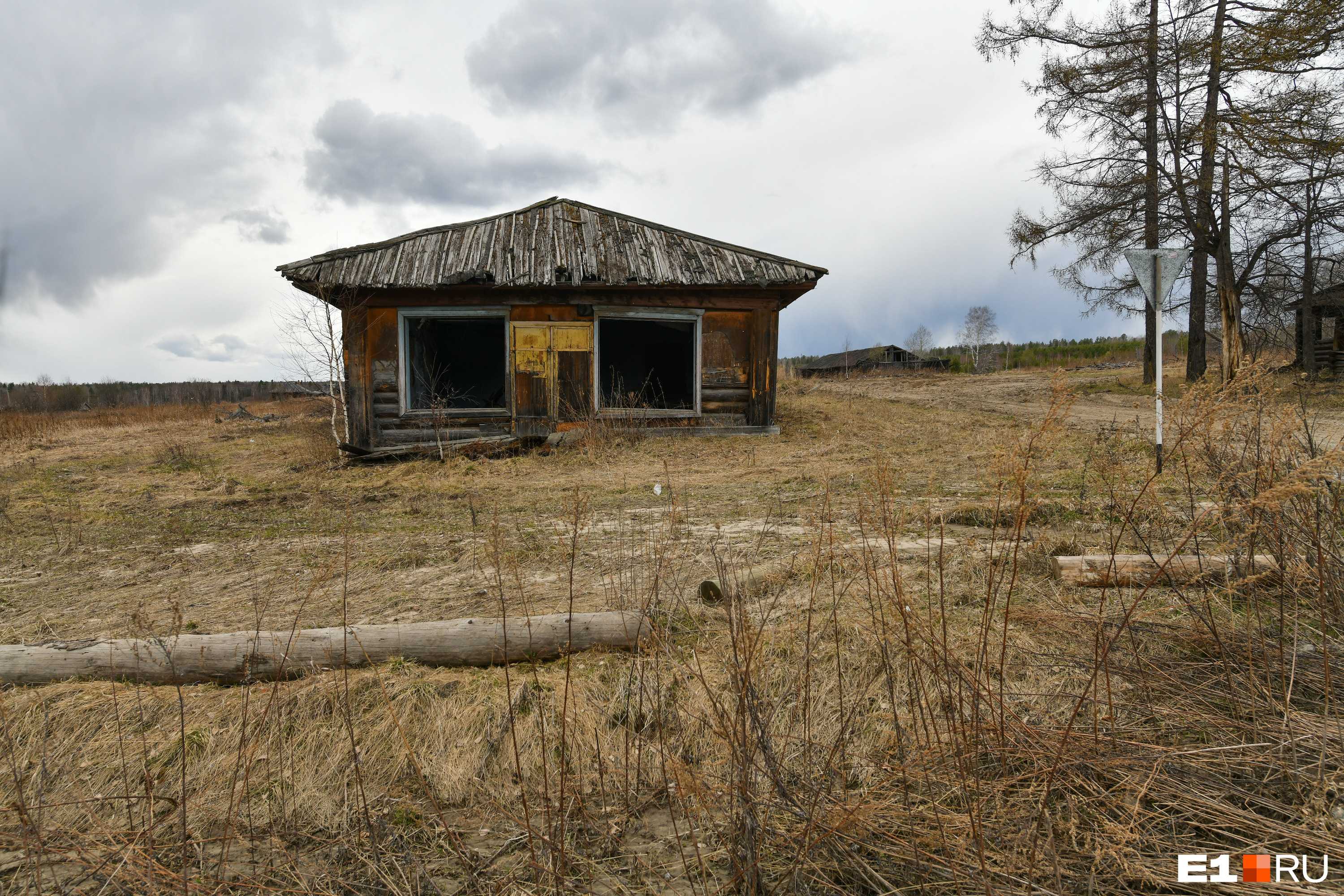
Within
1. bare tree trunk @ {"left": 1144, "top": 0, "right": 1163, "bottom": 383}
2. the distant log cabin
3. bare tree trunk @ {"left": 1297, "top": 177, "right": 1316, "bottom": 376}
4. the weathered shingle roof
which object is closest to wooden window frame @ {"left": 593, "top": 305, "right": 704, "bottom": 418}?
the weathered shingle roof

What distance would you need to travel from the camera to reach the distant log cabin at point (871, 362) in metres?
36.2

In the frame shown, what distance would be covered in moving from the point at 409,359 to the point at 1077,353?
3522 cm

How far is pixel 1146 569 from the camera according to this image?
3.52 metres

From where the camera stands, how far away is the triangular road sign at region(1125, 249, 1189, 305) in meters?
6.71

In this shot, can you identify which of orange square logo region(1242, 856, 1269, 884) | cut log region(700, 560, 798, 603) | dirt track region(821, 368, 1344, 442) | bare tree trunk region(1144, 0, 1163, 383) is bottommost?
orange square logo region(1242, 856, 1269, 884)

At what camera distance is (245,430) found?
18000 millimetres

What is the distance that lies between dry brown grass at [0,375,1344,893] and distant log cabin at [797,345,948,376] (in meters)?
30.6

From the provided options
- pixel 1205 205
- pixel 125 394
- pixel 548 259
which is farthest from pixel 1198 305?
pixel 125 394

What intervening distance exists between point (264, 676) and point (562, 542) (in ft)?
7.09

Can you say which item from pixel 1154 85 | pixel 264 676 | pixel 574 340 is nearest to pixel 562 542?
pixel 264 676

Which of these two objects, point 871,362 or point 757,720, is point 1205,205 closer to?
point 757,720

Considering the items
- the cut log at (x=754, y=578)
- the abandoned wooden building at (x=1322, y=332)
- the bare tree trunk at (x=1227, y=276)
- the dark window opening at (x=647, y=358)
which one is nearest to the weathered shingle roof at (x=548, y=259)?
the dark window opening at (x=647, y=358)

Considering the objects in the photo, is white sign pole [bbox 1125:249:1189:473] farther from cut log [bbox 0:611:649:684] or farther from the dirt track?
cut log [bbox 0:611:649:684]

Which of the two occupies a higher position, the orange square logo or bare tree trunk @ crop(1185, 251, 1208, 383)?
bare tree trunk @ crop(1185, 251, 1208, 383)
